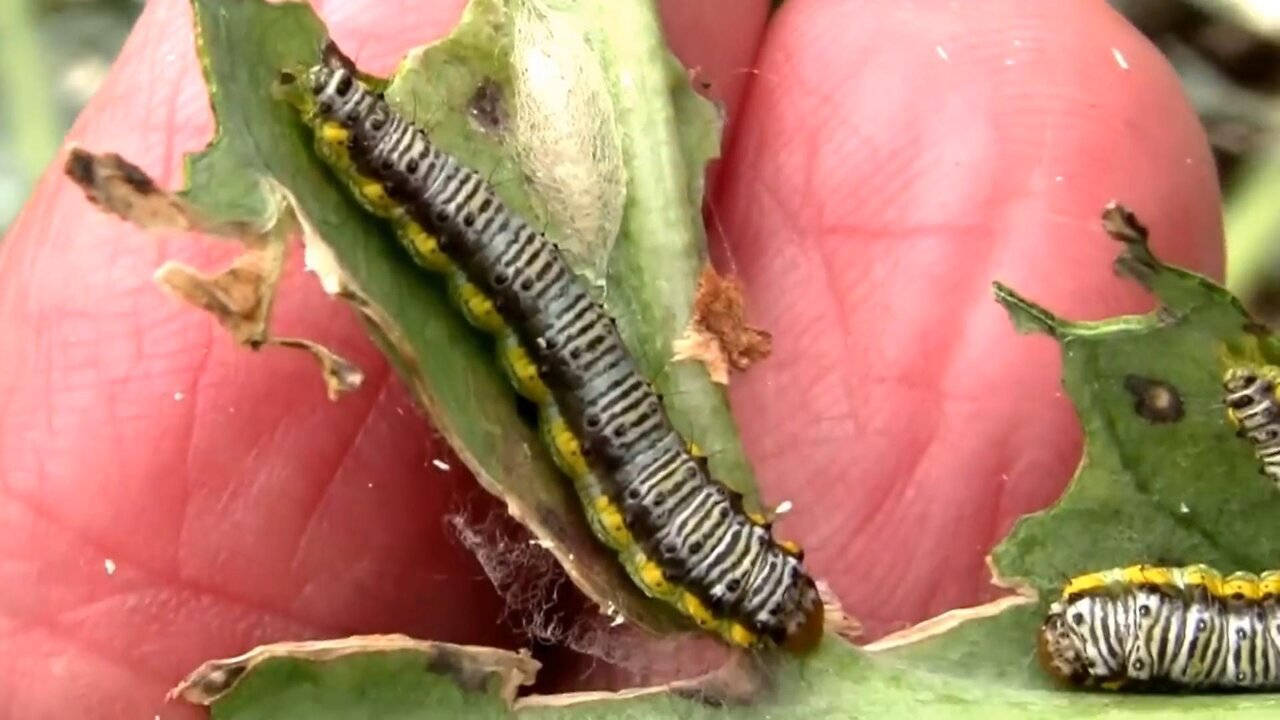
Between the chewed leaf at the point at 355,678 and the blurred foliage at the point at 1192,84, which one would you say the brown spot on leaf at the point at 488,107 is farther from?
the blurred foliage at the point at 1192,84

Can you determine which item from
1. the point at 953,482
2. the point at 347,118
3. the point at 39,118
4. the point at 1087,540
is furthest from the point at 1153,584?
the point at 39,118

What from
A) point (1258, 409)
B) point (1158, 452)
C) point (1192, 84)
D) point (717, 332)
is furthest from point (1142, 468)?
point (1192, 84)

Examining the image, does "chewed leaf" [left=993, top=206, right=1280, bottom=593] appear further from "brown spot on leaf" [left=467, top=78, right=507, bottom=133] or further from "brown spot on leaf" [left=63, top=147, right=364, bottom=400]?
"brown spot on leaf" [left=63, top=147, right=364, bottom=400]

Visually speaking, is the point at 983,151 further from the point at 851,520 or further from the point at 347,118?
the point at 347,118

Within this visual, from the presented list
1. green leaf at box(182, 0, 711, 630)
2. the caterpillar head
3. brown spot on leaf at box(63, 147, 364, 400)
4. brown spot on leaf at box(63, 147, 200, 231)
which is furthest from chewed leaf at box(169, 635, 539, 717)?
the caterpillar head

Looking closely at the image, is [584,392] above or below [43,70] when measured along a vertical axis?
above

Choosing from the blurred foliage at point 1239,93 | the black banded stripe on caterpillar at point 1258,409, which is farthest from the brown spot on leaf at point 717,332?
the blurred foliage at point 1239,93

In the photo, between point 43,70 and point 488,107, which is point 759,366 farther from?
point 43,70

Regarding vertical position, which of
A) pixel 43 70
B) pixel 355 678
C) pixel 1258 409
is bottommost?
pixel 43 70
